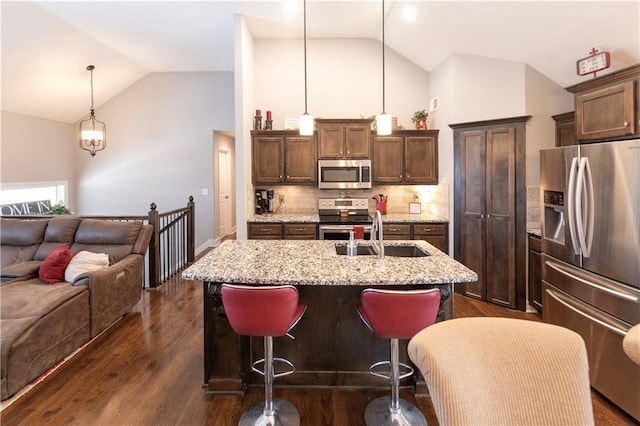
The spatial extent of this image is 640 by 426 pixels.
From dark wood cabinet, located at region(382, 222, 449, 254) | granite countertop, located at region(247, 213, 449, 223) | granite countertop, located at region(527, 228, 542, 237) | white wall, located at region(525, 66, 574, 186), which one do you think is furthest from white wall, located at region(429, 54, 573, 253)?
granite countertop, located at region(527, 228, 542, 237)

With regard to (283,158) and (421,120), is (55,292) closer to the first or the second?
(283,158)

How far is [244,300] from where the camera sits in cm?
199

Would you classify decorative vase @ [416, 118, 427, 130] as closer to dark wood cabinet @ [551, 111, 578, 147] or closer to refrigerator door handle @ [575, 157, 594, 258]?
dark wood cabinet @ [551, 111, 578, 147]

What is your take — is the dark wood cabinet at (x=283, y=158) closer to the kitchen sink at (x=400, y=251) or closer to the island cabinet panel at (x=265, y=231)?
the island cabinet panel at (x=265, y=231)

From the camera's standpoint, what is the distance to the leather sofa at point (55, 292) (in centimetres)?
258

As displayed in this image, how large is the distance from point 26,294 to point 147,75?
519cm

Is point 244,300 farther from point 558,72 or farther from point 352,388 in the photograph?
point 558,72

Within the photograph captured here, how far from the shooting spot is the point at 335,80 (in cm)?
570

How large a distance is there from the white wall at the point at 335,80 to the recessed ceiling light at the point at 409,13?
112 centimetres

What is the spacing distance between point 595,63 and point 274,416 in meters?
3.67

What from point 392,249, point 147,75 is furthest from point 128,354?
point 147,75

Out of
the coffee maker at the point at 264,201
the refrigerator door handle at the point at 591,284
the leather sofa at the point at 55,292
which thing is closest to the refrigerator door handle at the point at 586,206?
the refrigerator door handle at the point at 591,284

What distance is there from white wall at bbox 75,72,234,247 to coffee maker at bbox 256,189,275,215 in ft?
6.84

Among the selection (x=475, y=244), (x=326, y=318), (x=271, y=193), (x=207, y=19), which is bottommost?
(x=326, y=318)
